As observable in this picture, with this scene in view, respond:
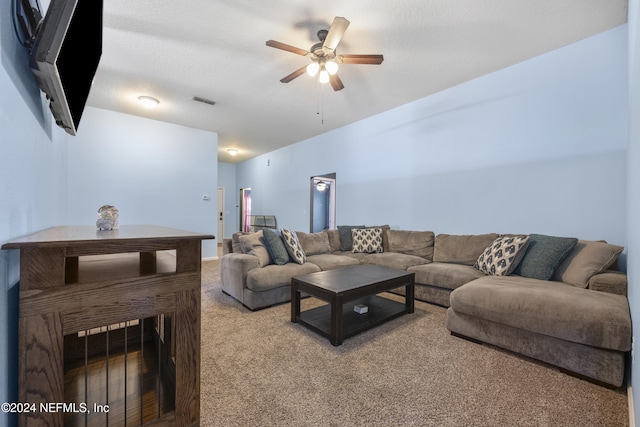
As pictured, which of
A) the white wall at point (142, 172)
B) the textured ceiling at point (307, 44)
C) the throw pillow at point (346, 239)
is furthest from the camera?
the throw pillow at point (346, 239)

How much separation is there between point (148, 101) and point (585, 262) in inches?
224

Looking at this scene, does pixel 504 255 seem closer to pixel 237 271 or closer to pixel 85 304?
pixel 237 271

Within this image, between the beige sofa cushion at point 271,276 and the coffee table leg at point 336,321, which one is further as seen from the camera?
the beige sofa cushion at point 271,276

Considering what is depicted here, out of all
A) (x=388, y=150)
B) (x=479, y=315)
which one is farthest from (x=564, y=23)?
(x=479, y=315)

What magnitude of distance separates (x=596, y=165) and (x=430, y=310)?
7.22 feet

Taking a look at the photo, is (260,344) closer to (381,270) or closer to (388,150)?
(381,270)

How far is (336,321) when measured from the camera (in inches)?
80.4

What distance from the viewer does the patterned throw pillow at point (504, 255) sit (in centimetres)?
261

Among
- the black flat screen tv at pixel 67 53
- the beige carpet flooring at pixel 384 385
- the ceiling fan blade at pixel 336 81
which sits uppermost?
the ceiling fan blade at pixel 336 81

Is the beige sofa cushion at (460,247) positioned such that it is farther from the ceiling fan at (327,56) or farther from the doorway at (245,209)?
the doorway at (245,209)

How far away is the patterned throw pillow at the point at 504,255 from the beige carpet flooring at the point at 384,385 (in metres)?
0.92

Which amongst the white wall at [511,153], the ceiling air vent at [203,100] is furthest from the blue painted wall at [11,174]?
the white wall at [511,153]

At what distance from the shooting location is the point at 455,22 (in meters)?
2.36

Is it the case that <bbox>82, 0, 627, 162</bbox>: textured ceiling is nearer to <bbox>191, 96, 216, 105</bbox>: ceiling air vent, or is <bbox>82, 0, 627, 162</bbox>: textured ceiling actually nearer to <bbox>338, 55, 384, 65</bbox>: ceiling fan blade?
<bbox>191, 96, 216, 105</bbox>: ceiling air vent
